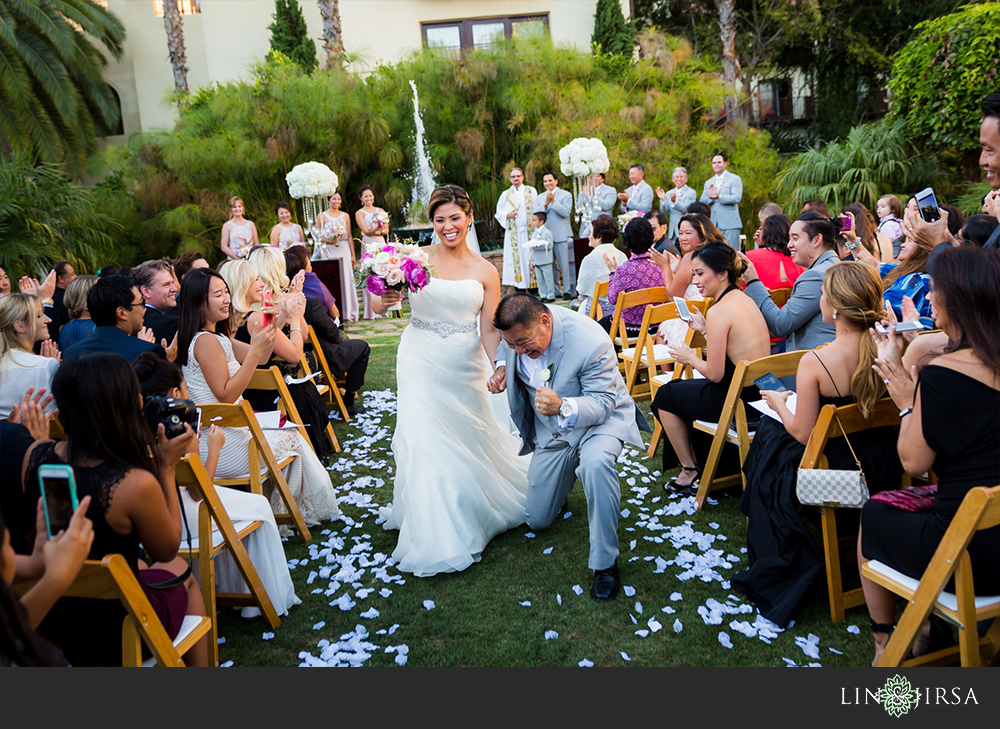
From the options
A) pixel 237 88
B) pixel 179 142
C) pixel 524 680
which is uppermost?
pixel 237 88

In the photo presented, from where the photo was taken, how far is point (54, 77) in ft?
59.5

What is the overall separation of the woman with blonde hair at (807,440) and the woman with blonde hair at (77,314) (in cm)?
438

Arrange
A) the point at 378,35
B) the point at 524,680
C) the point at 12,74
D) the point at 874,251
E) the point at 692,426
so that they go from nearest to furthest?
1. the point at 524,680
2. the point at 692,426
3. the point at 874,251
4. the point at 12,74
5. the point at 378,35

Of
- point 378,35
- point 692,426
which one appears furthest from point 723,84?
point 692,426

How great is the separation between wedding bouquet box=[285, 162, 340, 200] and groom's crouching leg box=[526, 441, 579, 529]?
9456 millimetres

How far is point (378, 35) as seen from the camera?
61.3ft

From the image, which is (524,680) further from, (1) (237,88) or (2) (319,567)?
(1) (237,88)

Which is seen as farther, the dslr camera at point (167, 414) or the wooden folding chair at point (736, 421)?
the wooden folding chair at point (736, 421)

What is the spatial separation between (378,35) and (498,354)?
17164 mm

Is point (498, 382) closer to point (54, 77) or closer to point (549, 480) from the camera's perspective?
point (549, 480)

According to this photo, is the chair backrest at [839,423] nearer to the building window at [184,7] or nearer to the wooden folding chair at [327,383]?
the wooden folding chair at [327,383]

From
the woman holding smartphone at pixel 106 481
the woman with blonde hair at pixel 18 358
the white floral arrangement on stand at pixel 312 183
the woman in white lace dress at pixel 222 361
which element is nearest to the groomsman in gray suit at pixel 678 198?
the white floral arrangement on stand at pixel 312 183

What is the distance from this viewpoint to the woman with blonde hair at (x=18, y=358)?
158 inches

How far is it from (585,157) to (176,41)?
12675mm
